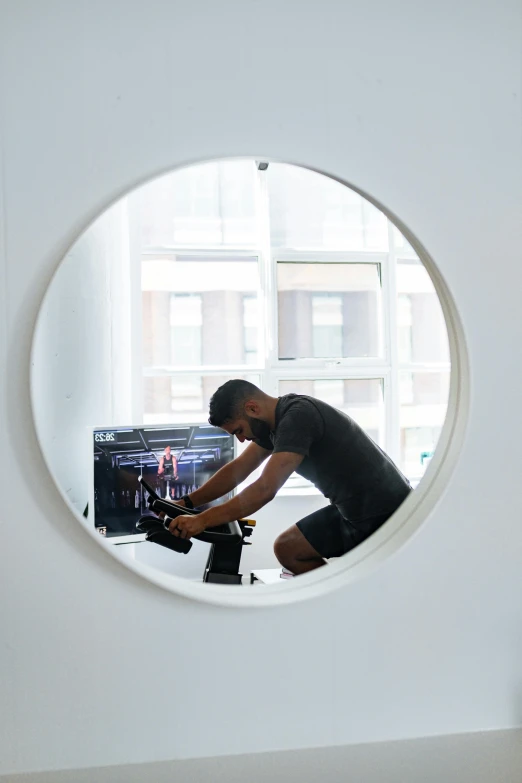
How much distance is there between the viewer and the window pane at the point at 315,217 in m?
2.37

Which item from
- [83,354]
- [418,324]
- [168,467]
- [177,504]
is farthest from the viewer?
[418,324]

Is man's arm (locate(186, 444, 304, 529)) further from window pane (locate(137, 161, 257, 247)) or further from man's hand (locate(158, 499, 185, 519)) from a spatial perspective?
window pane (locate(137, 161, 257, 247))

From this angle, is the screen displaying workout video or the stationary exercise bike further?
the screen displaying workout video

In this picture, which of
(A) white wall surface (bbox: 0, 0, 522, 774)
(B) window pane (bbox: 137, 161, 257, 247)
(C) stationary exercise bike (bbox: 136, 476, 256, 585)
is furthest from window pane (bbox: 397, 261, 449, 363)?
(A) white wall surface (bbox: 0, 0, 522, 774)

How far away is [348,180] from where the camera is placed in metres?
1.42

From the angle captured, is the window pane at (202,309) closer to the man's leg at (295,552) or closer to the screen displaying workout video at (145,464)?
the screen displaying workout video at (145,464)

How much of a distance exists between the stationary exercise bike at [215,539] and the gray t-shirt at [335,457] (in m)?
0.24

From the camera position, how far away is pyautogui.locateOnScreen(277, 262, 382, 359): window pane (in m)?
2.17

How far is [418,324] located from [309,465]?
1078 mm

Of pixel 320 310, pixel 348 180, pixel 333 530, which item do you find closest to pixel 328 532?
pixel 333 530

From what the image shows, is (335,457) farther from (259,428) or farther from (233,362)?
(233,362)

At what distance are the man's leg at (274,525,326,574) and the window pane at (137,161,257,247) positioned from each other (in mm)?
919

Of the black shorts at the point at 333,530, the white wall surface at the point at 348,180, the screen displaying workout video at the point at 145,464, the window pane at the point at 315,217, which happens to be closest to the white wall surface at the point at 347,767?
the white wall surface at the point at 348,180

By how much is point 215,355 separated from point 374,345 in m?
0.52
